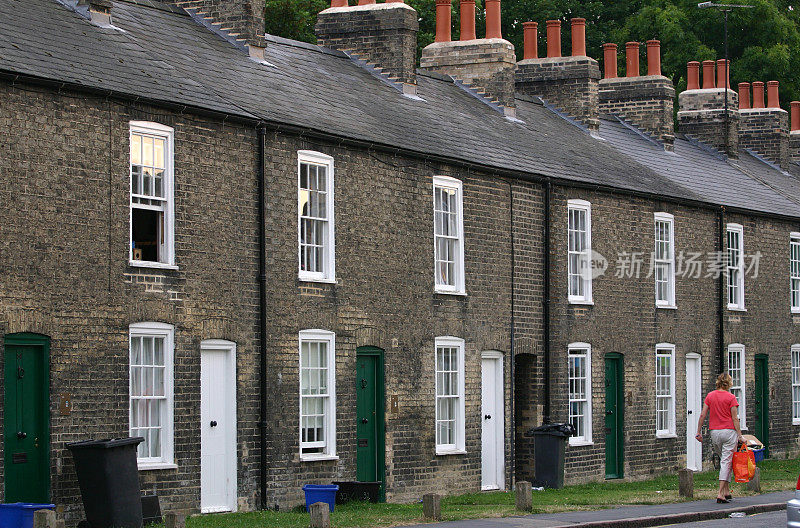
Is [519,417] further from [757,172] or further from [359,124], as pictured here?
[757,172]

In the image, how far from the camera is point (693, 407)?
35.2 metres

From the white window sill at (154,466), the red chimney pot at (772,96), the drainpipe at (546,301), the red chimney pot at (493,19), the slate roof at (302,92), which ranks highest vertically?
the red chimney pot at (772,96)

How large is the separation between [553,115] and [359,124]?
11634 mm

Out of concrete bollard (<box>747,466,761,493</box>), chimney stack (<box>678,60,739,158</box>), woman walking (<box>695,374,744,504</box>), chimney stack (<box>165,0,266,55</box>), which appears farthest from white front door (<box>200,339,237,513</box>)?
chimney stack (<box>678,60,739,158</box>)

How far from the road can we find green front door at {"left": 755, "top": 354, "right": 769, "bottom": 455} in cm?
1702

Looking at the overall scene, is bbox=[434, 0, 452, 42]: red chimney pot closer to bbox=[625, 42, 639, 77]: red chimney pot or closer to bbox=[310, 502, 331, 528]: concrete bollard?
bbox=[625, 42, 639, 77]: red chimney pot

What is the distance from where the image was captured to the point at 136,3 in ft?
81.4

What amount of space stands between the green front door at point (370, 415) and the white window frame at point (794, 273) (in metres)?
18.3

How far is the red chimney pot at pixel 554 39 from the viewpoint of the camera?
37562mm

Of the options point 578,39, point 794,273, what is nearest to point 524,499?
point 578,39

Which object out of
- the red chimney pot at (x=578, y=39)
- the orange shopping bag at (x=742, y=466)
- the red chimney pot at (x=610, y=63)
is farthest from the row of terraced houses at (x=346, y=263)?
the orange shopping bag at (x=742, y=466)

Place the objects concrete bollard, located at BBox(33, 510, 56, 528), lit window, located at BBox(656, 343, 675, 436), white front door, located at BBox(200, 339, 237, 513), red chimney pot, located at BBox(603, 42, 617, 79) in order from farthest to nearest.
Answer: red chimney pot, located at BBox(603, 42, 617, 79), lit window, located at BBox(656, 343, 675, 436), white front door, located at BBox(200, 339, 237, 513), concrete bollard, located at BBox(33, 510, 56, 528)

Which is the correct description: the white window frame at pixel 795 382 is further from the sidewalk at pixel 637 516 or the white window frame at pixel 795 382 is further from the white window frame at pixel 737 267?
the sidewalk at pixel 637 516

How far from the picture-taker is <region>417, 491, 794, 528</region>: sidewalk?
19.8 m
